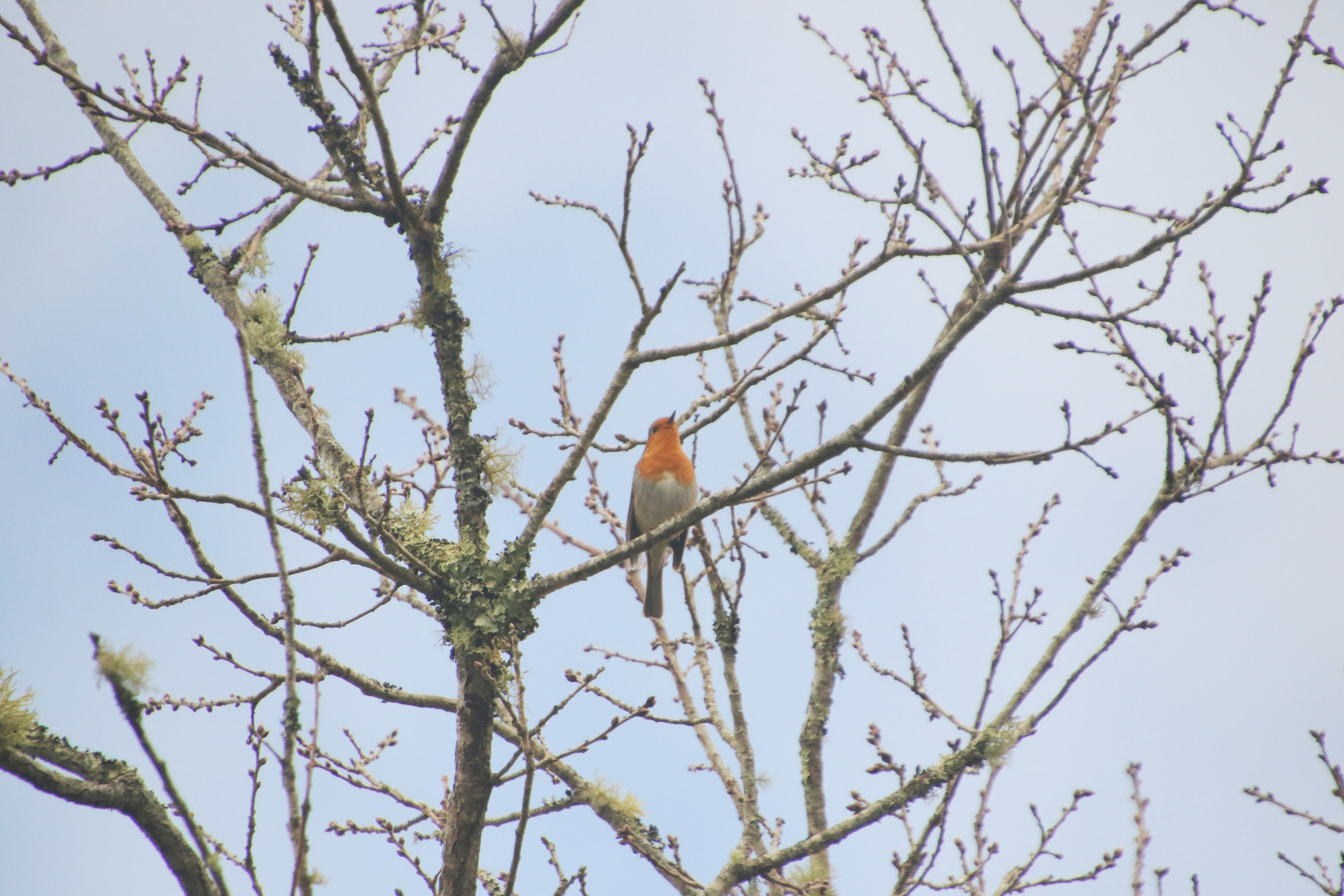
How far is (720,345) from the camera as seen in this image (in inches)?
136

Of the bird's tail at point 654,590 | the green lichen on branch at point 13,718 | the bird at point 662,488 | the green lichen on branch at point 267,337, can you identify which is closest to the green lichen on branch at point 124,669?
the green lichen on branch at point 13,718

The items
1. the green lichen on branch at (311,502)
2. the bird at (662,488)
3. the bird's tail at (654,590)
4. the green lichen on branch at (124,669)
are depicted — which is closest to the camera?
the green lichen on branch at (124,669)

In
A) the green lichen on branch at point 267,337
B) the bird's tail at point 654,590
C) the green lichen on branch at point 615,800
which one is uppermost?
the bird's tail at point 654,590

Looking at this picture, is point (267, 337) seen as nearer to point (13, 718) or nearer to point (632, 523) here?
point (13, 718)

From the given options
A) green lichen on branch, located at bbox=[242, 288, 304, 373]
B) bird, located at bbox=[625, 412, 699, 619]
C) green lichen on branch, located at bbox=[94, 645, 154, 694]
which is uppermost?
bird, located at bbox=[625, 412, 699, 619]

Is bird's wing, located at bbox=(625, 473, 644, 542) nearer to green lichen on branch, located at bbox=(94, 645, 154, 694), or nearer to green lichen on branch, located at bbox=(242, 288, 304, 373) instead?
green lichen on branch, located at bbox=(242, 288, 304, 373)

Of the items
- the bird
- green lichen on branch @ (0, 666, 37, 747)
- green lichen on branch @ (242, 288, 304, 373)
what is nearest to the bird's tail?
the bird

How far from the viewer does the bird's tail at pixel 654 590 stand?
694 cm

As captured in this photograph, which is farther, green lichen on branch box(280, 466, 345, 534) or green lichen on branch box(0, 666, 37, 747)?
green lichen on branch box(280, 466, 345, 534)

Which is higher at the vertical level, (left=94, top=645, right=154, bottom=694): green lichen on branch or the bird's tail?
the bird's tail

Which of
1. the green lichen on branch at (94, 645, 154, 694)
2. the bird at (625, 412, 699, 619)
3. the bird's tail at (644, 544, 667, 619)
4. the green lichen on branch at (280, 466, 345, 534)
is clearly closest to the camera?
the green lichen on branch at (94, 645, 154, 694)

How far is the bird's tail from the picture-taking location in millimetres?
6941

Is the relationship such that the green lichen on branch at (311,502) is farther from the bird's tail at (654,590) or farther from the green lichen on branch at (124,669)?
the bird's tail at (654,590)

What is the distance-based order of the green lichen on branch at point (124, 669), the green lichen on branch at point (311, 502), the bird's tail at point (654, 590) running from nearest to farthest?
the green lichen on branch at point (124, 669) → the green lichen on branch at point (311, 502) → the bird's tail at point (654, 590)
